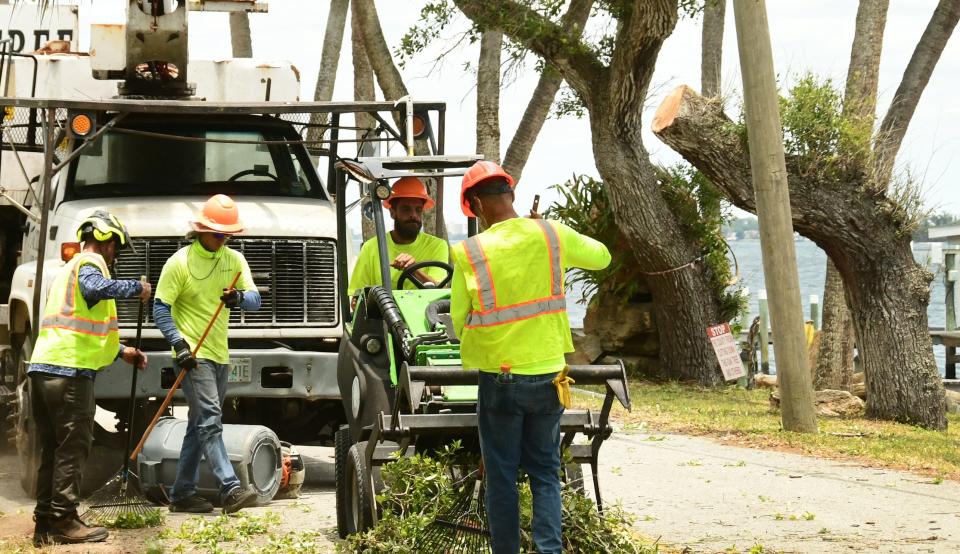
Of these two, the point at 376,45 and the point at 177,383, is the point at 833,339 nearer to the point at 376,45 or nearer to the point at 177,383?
the point at 376,45

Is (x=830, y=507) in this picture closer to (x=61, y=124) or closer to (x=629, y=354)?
(x=61, y=124)

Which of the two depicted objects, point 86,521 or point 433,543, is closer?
point 433,543

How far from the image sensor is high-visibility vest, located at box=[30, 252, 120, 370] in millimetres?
8477

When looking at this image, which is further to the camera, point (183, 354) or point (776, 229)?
point (776, 229)

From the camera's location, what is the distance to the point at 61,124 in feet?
35.0

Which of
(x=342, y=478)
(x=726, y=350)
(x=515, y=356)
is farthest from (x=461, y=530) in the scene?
(x=726, y=350)

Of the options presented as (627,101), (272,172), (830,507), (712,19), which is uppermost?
(712,19)

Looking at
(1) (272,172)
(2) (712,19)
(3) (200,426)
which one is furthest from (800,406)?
(2) (712,19)

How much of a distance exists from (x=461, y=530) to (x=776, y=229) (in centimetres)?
715

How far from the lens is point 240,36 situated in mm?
26797

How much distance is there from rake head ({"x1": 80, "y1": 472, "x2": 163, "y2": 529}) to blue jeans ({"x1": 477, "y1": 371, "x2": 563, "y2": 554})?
3.30 meters

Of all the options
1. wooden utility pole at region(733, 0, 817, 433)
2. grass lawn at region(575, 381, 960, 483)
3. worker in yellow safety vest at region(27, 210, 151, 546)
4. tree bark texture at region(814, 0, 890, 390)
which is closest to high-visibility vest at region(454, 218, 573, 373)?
worker in yellow safety vest at region(27, 210, 151, 546)

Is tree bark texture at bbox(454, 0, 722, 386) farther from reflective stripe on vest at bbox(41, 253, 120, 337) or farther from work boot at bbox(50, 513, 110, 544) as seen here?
work boot at bbox(50, 513, 110, 544)

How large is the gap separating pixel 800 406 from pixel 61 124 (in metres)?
7.03
